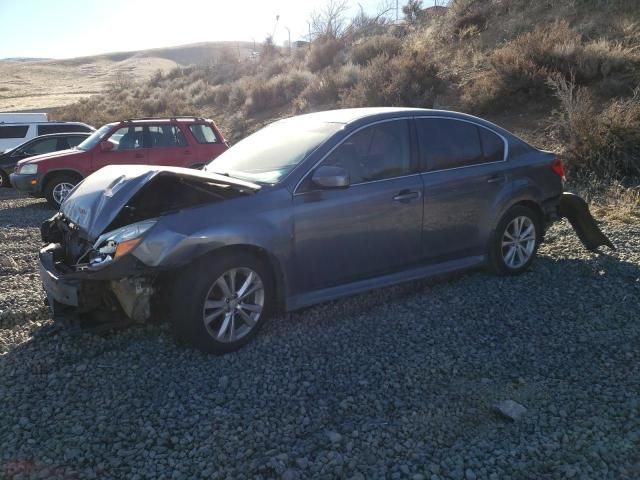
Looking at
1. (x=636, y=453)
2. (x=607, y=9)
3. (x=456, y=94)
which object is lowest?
(x=636, y=453)

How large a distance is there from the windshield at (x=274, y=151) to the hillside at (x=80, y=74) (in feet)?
128

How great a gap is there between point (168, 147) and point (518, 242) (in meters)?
8.31

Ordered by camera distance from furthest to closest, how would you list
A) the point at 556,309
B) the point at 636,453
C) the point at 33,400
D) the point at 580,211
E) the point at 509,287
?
the point at 580,211, the point at 509,287, the point at 556,309, the point at 33,400, the point at 636,453

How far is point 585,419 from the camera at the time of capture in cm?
358

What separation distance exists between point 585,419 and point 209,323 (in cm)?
259

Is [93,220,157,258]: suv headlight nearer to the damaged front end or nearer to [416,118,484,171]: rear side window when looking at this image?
the damaged front end

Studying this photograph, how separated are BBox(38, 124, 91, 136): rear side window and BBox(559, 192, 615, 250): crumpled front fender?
48.5ft

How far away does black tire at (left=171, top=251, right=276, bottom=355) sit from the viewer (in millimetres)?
4223

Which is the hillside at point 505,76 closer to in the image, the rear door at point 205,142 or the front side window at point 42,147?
the rear door at point 205,142

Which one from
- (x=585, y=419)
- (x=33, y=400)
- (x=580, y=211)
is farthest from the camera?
(x=580, y=211)

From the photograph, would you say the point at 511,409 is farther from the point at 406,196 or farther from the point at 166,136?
the point at 166,136

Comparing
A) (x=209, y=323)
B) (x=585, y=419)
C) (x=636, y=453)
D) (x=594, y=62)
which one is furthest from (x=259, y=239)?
(x=594, y=62)

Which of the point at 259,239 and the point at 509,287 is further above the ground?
the point at 259,239

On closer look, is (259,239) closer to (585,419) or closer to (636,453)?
(585,419)
